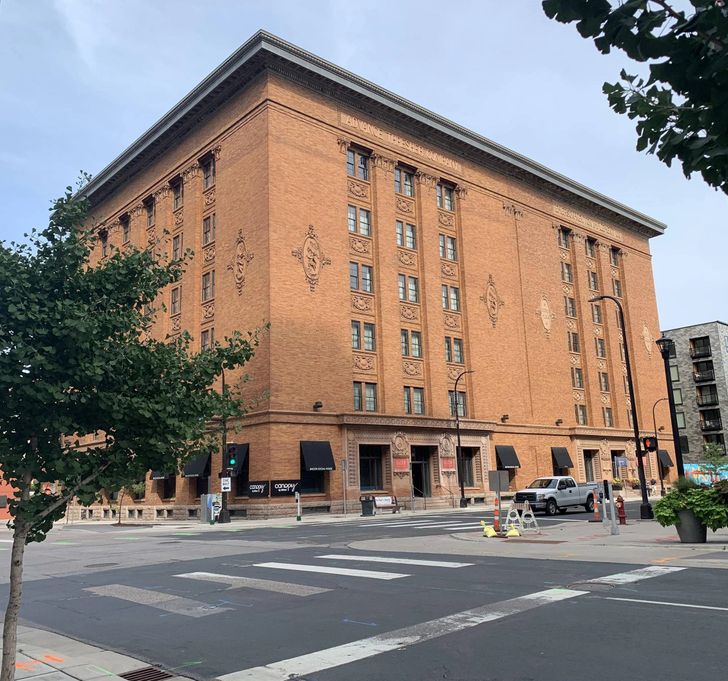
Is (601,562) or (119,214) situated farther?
(119,214)

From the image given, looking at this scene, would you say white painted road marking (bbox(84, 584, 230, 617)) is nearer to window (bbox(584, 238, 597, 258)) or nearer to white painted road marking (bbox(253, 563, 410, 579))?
white painted road marking (bbox(253, 563, 410, 579))

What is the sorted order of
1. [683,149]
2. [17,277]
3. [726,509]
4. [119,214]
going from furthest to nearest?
[119,214]
[726,509]
[17,277]
[683,149]

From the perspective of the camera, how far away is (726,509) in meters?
15.7

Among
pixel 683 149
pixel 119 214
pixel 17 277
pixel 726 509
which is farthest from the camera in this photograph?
pixel 119 214

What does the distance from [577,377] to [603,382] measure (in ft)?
14.4

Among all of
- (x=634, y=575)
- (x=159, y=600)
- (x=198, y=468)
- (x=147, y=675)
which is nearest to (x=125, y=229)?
(x=198, y=468)

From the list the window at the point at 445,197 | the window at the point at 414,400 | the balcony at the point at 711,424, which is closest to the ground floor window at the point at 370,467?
the window at the point at 414,400

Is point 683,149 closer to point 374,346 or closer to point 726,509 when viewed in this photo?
point 726,509

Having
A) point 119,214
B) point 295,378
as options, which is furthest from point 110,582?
point 119,214

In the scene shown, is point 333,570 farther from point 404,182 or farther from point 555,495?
point 404,182

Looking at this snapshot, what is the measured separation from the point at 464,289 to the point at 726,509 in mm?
36693

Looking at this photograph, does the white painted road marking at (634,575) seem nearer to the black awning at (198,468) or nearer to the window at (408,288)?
the black awning at (198,468)

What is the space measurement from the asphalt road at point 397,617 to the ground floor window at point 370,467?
26073mm

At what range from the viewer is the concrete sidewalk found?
23.3 ft
